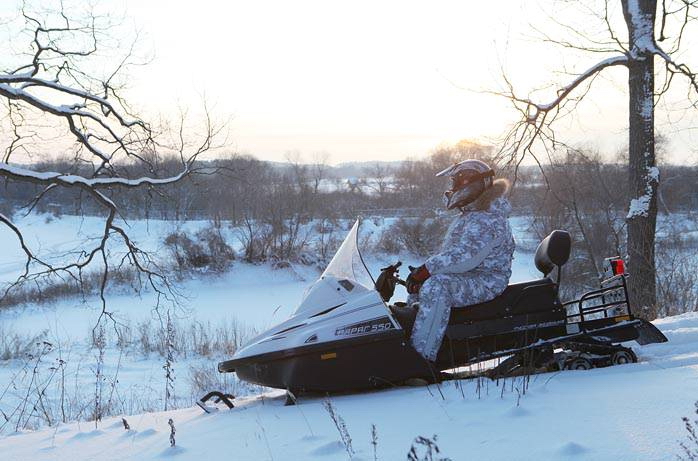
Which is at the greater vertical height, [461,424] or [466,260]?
[466,260]

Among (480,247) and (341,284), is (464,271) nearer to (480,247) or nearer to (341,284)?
(480,247)

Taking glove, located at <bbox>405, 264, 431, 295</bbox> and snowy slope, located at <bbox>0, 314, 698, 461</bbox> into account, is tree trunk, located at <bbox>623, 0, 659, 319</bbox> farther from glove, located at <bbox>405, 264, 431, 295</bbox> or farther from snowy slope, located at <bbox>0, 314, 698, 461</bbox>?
glove, located at <bbox>405, 264, 431, 295</bbox>

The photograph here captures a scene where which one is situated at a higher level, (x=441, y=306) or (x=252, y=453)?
(x=441, y=306)

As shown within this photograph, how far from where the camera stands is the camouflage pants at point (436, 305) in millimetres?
4684

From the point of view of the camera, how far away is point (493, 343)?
487 centimetres

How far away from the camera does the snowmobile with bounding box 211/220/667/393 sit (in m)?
4.70

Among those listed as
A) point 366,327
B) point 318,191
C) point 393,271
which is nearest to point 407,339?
point 366,327

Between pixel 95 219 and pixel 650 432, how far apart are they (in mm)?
44096

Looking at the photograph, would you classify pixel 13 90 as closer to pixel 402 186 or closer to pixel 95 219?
pixel 95 219

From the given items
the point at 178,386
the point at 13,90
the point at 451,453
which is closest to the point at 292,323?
the point at 451,453

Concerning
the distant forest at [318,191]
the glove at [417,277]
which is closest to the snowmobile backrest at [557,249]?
the glove at [417,277]

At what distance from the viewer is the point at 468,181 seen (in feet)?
15.7

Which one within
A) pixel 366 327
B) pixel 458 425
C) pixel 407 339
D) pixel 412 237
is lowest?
pixel 458 425

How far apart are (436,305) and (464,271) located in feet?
1.09
